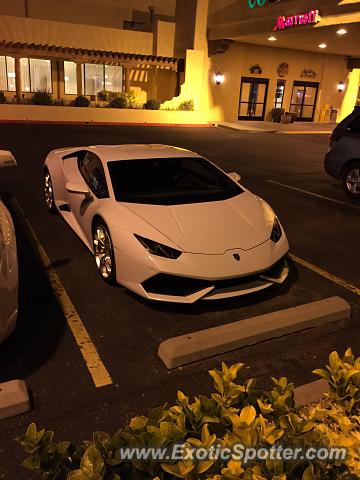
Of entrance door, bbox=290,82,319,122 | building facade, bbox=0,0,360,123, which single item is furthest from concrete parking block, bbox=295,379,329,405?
entrance door, bbox=290,82,319,122

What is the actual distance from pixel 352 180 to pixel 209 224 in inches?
233

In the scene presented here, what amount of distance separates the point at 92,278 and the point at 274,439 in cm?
359

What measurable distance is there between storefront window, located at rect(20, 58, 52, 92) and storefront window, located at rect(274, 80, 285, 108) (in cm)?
1511

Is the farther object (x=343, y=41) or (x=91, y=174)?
(x=343, y=41)

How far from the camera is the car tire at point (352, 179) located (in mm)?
9219

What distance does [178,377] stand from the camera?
351 centimetres

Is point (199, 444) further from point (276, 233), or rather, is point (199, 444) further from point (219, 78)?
point (219, 78)

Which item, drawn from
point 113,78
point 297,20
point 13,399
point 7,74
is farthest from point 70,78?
point 13,399

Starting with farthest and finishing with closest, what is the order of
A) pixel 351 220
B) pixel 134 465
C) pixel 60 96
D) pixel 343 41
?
pixel 60 96
pixel 343 41
pixel 351 220
pixel 134 465

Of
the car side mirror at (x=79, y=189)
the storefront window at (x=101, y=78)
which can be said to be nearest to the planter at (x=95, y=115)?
the storefront window at (x=101, y=78)

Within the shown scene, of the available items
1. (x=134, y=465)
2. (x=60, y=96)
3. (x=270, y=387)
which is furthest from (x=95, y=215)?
(x=60, y=96)

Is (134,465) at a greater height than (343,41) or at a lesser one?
lesser

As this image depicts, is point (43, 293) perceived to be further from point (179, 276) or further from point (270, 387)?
point (270, 387)

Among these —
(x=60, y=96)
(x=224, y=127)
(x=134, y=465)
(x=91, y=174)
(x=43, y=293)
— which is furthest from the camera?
(x=60, y=96)
